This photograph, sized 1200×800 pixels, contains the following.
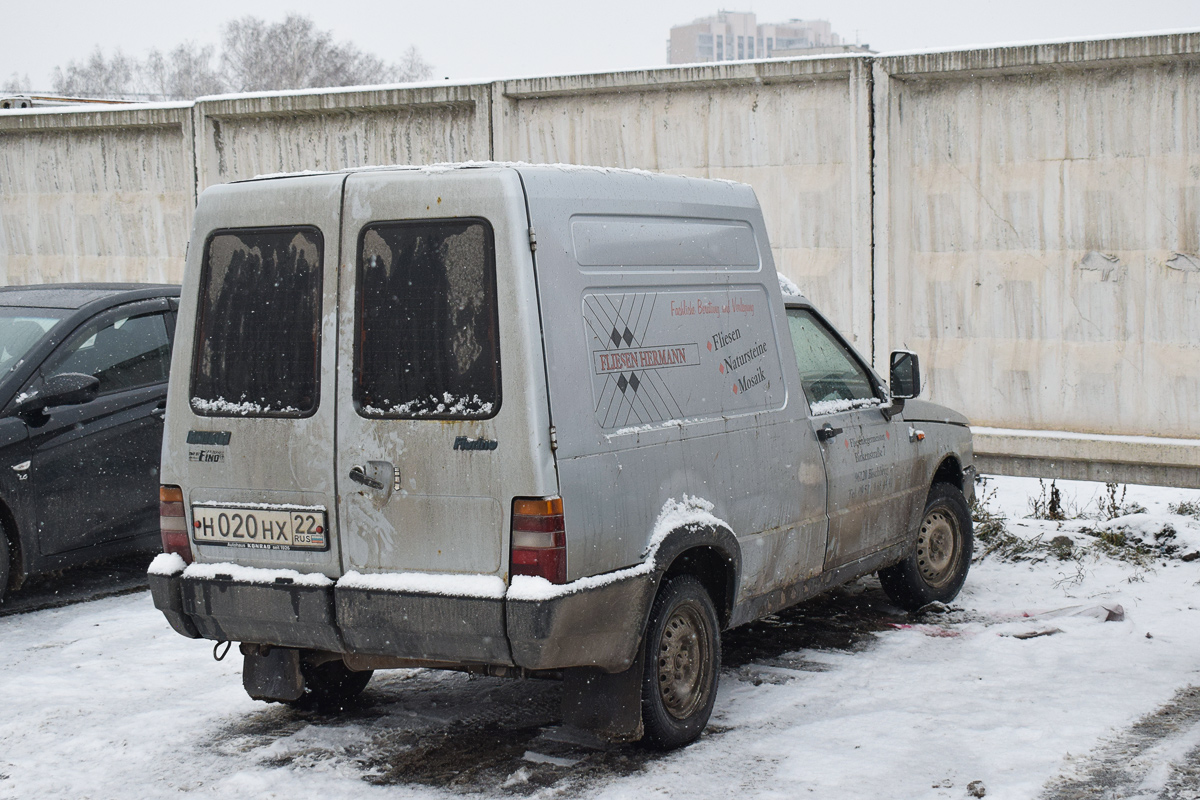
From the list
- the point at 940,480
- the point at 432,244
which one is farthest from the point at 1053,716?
the point at 432,244

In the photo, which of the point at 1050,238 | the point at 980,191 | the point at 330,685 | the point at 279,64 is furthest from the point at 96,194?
the point at 279,64

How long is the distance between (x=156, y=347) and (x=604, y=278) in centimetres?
412

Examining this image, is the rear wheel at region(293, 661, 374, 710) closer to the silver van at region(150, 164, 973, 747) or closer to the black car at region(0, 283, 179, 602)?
the silver van at region(150, 164, 973, 747)

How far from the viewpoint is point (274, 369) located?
173 inches

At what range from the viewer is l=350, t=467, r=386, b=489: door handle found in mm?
4168

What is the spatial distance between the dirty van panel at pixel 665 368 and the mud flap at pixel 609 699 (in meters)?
0.44

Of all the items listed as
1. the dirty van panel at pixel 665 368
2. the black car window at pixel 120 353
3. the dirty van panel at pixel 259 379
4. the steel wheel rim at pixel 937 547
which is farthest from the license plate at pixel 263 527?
the steel wheel rim at pixel 937 547

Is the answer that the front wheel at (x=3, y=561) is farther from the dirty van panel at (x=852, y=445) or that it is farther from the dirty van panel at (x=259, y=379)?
the dirty van panel at (x=852, y=445)

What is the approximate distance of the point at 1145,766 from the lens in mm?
→ 4344

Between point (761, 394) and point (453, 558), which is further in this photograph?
point (761, 394)

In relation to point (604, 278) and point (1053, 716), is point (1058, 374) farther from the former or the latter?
point (604, 278)

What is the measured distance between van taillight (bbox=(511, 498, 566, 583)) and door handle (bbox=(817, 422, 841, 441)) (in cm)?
186

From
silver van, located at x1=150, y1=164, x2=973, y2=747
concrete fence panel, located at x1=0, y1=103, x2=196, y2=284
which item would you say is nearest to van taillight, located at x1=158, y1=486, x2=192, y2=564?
silver van, located at x1=150, y1=164, x2=973, y2=747

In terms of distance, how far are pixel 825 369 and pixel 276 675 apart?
2.81 m
